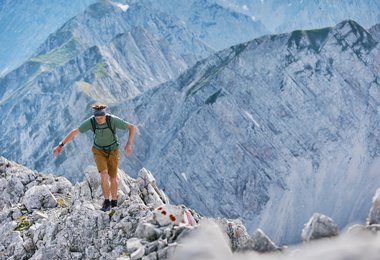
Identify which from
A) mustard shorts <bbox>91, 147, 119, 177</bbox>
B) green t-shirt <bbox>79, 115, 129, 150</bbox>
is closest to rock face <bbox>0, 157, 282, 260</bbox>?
mustard shorts <bbox>91, 147, 119, 177</bbox>

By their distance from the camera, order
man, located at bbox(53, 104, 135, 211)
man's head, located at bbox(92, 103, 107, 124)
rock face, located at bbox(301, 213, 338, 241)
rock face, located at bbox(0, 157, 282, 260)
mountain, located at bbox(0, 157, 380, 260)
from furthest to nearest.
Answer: man, located at bbox(53, 104, 135, 211) → man's head, located at bbox(92, 103, 107, 124) → rock face, located at bbox(0, 157, 282, 260) → rock face, located at bbox(301, 213, 338, 241) → mountain, located at bbox(0, 157, 380, 260)

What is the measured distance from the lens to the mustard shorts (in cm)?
2102

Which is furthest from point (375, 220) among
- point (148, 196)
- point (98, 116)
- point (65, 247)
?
point (148, 196)

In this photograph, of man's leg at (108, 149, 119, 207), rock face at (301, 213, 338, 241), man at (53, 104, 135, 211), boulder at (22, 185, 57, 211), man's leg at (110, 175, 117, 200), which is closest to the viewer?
rock face at (301, 213, 338, 241)

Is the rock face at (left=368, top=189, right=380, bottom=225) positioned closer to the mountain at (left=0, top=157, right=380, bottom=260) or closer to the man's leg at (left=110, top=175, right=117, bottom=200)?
the mountain at (left=0, top=157, right=380, bottom=260)

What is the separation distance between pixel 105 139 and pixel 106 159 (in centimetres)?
107

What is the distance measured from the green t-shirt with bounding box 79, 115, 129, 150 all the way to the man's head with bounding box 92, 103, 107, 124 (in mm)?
245

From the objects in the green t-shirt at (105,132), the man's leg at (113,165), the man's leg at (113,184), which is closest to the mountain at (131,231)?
the man's leg at (113,184)

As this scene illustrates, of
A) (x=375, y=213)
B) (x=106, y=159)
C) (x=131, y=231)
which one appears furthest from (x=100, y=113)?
(x=375, y=213)

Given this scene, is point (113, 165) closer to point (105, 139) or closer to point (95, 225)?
point (105, 139)

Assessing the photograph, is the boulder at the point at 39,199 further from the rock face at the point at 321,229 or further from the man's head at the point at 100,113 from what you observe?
the rock face at the point at 321,229

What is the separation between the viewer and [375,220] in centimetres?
1459

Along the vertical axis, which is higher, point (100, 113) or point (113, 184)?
point (100, 113)

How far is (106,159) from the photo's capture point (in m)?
21.3
